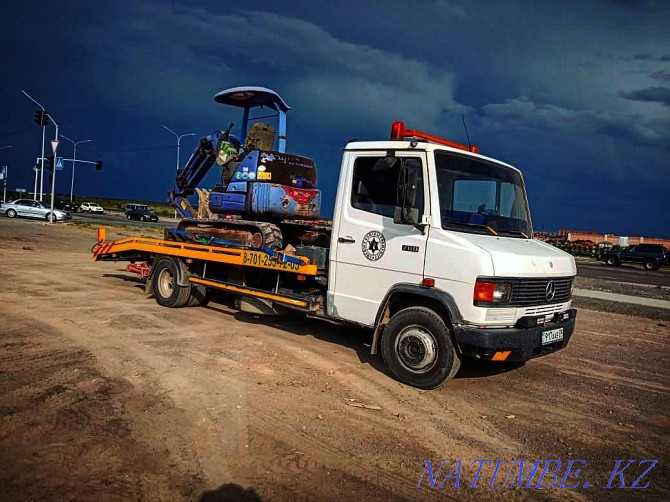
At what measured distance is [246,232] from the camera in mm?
8164

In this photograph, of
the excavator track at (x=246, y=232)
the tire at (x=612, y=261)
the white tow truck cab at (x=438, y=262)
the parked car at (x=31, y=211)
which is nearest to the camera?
the white tow truck cab at (x=438, y=262)

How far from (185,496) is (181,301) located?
237 inches

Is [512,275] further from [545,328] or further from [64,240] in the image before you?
[64,240]

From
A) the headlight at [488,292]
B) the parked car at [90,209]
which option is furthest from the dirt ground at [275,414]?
the parked car at [90,209]

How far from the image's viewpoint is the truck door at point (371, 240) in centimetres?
566

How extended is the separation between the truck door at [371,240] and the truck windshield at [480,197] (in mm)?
259

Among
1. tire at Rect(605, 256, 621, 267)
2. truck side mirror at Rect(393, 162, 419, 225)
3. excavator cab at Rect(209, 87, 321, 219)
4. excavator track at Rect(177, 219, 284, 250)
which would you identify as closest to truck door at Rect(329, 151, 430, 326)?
truck side mirror at Rect(393, 162, 419, 225)

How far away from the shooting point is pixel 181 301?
9.03 meters

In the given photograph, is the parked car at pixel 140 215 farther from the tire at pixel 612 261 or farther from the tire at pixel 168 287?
the tire at pixel 168 287

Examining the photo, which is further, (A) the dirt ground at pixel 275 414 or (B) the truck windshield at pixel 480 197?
(B) the truck windshield at pixel 480 197

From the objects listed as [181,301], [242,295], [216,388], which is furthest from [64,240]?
[216,388]

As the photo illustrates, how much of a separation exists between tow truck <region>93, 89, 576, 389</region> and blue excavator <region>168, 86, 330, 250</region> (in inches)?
35.5

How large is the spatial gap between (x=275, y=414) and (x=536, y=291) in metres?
3.05

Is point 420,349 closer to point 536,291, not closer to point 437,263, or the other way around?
point 437,263
